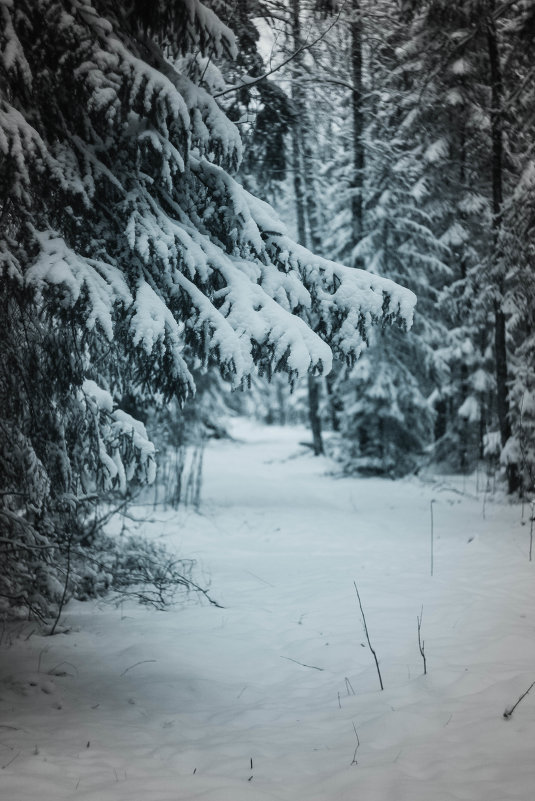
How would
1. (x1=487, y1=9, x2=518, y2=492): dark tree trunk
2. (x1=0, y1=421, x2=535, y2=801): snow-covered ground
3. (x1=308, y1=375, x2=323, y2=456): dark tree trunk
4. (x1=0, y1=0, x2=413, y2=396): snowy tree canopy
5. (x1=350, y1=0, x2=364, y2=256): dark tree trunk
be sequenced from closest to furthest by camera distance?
1. (x1=0, y1=421, x2=535, y2=801): snow-covered ground
2. (x1=0, y1=0, x2=413, y2=396): snowy tree canopy
3. (x1=350, y1=0, x2=364, y2=256): dark tree trunk
4. (x1=487, y1=9, x2=518, y2=492): dark tree trunk
5. (x1=308, y1=375, x2=323, y2=456): dark tree trunk

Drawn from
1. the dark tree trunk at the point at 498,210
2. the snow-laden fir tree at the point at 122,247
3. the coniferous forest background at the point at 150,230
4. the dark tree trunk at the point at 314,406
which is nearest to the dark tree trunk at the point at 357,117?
the coniferous forest background at the point at 150,230

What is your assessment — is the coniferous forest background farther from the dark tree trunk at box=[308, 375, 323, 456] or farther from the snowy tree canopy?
the dark tree trunk at box=[308, 375, 323, 456]

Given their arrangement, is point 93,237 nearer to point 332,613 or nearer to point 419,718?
point 419,718

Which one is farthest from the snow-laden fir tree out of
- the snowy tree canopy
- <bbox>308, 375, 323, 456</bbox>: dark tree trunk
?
<bbox>308, 375, 323, 456</bbox>: dark tree trunk

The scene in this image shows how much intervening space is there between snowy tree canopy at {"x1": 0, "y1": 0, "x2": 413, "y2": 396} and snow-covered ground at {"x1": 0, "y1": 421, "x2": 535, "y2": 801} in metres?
2.48

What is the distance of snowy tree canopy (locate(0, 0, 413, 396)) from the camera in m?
3.57

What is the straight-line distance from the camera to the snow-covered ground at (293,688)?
2.99 m

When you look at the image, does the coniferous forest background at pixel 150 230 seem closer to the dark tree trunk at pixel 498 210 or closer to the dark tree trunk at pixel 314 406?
the dark tree trunk at pixel 498 210

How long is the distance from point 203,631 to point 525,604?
3466 mm

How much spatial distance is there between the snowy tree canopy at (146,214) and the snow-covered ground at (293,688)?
2.48 m

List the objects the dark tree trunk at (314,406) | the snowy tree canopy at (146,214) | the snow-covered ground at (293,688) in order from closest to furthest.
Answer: the snow-covered ground at (293,688), the snowy tree canopy at (146,214), the dark tree trunk at (314,406)

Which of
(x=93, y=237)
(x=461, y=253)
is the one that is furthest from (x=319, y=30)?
(x=461, y=253)

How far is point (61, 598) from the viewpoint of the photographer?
540 cm

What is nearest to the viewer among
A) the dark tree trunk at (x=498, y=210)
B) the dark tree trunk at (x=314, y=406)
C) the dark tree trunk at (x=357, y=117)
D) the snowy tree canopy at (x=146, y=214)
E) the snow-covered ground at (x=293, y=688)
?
the snow-covered ground at (x=293, y=688)
